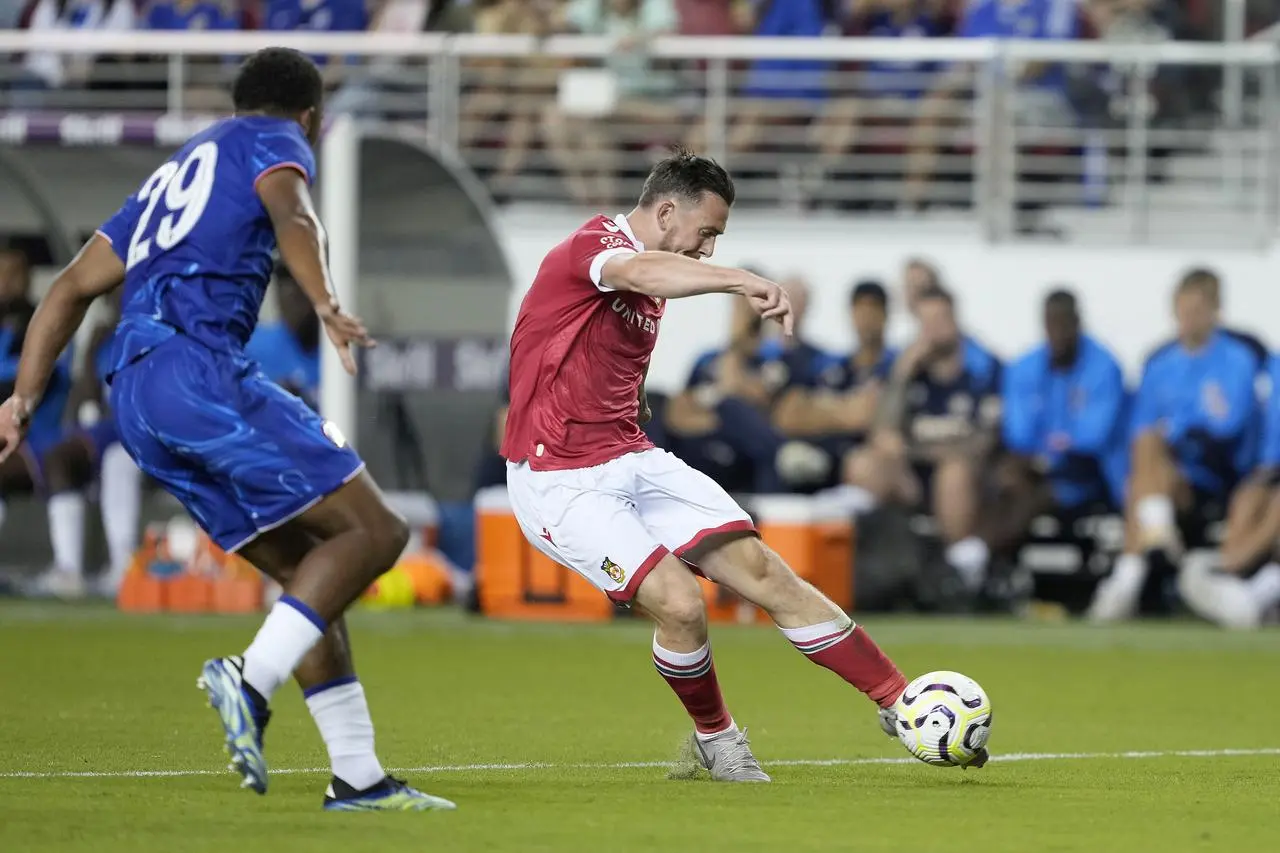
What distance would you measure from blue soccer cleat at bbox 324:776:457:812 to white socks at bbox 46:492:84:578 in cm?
1203

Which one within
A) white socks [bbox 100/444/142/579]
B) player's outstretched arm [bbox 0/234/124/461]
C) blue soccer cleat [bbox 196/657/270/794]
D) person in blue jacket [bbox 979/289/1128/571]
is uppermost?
player's outstretched arm [bbox 0/234/124/461]

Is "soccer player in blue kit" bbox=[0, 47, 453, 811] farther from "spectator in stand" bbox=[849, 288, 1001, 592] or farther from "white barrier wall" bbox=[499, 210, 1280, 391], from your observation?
"white barrier wall" bbox=[499, 210, 1280, 391]

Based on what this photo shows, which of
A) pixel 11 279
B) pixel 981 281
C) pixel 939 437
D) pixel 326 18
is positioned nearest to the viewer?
pixel 939 437

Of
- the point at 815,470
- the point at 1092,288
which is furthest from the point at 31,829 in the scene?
the point at 1092,288

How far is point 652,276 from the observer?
288 inches

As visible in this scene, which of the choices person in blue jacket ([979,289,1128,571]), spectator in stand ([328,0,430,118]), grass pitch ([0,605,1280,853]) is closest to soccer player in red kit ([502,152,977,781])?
grass pitch ([0,605,1280,853])

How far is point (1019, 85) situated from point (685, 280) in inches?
518

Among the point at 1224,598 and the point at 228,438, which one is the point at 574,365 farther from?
the point at 1224,598

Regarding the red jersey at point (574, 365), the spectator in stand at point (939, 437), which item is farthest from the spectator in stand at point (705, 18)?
the red jersey at point (574, 365)

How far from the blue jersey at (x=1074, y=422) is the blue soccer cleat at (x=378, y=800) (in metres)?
11.7

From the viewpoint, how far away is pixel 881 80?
65.1ft

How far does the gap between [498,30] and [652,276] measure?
44.2 ft

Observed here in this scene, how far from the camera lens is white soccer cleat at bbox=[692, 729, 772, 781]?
26.1ft

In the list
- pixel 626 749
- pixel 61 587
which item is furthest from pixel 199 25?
pixel 626 749
